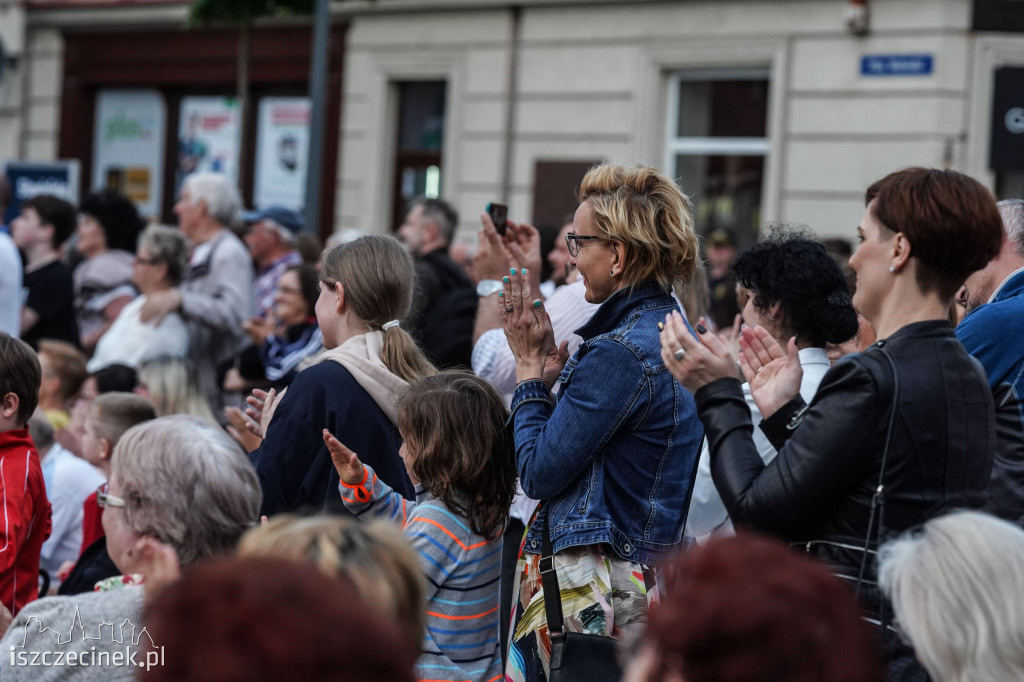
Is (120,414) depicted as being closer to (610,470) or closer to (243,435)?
(243,435)

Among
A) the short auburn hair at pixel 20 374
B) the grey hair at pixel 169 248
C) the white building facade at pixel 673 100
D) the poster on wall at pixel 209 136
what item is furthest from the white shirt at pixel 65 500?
the poster on wall at pixel 209 136

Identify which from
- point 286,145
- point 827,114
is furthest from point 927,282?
point 286,145

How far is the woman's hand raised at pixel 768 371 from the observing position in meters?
3.14

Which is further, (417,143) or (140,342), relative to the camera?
(417,143)

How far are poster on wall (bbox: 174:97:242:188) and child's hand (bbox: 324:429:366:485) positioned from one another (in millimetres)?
14421

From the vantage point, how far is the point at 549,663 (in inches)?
139

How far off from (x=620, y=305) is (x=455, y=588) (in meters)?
0.91

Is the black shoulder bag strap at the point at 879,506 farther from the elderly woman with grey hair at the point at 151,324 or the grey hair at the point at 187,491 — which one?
the elderly woman with grey hair at the point at 151,324

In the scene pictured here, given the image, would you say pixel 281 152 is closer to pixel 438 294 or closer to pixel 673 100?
pixel 673 100

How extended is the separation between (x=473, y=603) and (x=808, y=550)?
1152 millimetres

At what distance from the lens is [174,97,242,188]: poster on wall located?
17.9 meters

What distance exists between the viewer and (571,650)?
3461 millimetres

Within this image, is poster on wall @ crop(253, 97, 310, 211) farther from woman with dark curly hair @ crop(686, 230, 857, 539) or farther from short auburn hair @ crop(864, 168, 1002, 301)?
short auburn hair @ crop(864, 168, 1002, 301)

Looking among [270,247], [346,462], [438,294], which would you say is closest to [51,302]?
[270,247]
